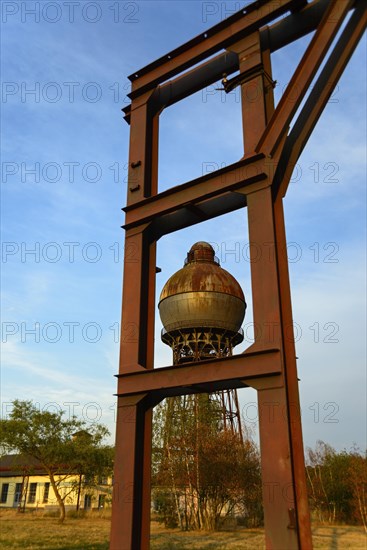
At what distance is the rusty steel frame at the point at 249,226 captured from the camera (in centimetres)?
567

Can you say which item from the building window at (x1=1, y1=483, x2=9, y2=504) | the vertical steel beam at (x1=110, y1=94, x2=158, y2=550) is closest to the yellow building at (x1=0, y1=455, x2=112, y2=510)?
the building window at (x1=1, y1=483, x2=9, y2=504)

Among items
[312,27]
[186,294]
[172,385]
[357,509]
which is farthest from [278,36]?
[357,509]

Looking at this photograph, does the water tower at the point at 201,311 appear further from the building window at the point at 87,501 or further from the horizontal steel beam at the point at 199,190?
the building window at the point at 87,501

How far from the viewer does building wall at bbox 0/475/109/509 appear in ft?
135

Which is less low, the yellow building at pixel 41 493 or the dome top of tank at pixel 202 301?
the dome top of tank at pixel 202 301

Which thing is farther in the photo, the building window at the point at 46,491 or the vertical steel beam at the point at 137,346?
the building window at the point at 46,491

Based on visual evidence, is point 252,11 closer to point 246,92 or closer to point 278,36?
point 278,36

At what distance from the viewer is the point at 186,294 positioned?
17938 millimetres

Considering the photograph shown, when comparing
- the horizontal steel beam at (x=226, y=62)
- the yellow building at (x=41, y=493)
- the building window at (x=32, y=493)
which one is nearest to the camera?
the horizontal steel beam at (x=226, y=62)

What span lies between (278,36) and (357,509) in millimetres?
29962

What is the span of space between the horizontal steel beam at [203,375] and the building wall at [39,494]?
124ft

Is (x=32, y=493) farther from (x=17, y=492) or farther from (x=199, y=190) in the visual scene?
(x=199, y=190)

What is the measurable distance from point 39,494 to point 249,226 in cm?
4310

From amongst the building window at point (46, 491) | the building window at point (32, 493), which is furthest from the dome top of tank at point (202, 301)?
the building window at point (32, 493)
